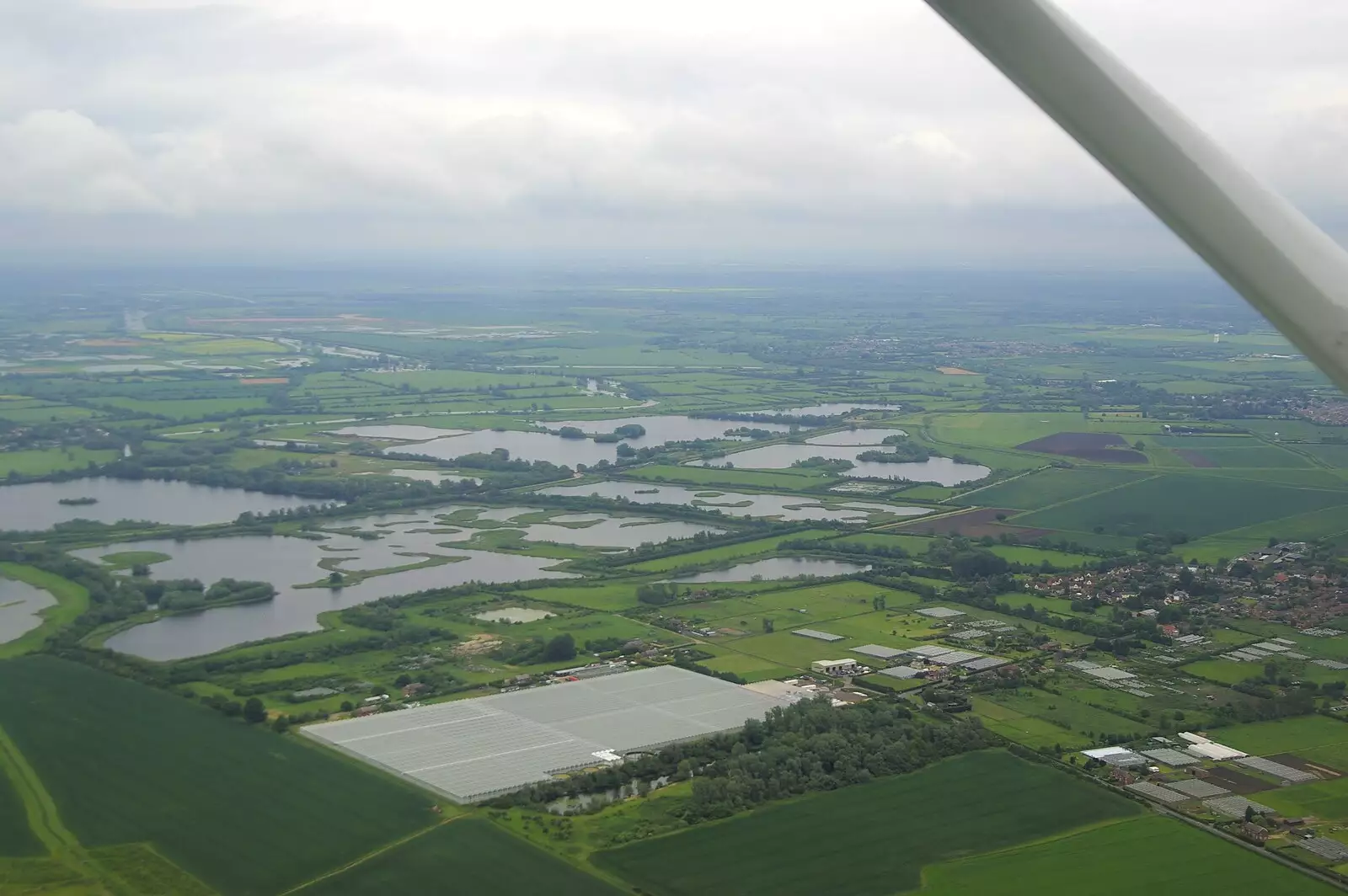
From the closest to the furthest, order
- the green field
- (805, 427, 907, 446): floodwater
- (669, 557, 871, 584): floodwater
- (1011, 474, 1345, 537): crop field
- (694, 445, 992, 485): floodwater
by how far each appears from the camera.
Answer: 1. the green field
2. (669, 557, 871, 584): floodwater
3. (1011, 474, 1345, 537): crop field
4. (694, 445, 992, 485): floodwater
5. (805, 427, 907, 446): floodwater

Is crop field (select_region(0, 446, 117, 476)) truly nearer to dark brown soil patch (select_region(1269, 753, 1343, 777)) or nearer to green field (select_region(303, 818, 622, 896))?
green field (select_region(303, 818, 622, 896))

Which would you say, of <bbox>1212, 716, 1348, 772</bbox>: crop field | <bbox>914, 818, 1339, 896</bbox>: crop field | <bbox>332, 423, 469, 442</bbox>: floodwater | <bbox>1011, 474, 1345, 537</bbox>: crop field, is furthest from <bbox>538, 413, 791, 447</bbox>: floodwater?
<bbox>914, 818, 1339, 896</bbox>: crop field

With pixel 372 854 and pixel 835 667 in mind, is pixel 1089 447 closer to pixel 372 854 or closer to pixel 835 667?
pixel 835 667

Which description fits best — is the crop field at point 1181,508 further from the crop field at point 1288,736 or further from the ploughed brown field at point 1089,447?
the crop field at point 1288,736

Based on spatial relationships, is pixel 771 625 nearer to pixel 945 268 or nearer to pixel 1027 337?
pixel 1027 337

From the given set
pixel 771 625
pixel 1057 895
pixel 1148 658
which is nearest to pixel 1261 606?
pixel 1148 658

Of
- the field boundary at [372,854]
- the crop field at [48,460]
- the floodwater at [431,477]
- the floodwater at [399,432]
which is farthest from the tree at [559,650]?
the floodwater at [399,432]
